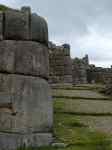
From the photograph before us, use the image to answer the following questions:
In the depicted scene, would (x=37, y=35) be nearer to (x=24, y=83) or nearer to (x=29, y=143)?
(x=24, y=83)

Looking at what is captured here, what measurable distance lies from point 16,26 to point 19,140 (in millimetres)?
1685

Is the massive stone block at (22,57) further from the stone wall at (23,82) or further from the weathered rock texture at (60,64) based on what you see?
the weathered rock texture at (60,64)

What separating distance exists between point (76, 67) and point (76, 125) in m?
14.4

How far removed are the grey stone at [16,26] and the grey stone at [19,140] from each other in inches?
57.0

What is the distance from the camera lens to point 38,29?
18.2 feet

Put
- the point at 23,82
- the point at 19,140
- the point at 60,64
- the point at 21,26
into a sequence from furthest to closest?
the point at 60,64 < the point at 21,26 < the point at 23,82 < the point at 19,140

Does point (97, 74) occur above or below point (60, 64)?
below

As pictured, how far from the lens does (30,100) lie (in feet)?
17.5

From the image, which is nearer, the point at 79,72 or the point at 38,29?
the point at 38,29

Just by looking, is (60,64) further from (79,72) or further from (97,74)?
(97,74)

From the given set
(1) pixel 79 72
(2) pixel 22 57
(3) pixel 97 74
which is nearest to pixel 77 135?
(2) pixel 22 57

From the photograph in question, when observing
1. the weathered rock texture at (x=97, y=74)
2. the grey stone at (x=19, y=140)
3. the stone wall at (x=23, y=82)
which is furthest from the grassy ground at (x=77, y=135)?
the weathered rock texture at (x=97, y=74)

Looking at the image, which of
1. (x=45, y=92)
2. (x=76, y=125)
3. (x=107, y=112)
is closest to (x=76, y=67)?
(x=107, y=112)

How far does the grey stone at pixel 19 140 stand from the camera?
520 cm
